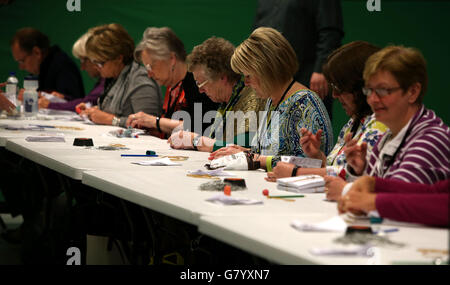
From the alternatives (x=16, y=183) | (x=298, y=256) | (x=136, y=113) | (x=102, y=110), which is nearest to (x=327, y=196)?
(x=298, y=256)

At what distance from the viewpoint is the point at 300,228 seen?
5.21ft

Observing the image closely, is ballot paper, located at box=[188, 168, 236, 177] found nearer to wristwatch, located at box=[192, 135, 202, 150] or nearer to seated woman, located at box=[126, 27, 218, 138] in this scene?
wristwatch, located at box=[192, 135, 202, 150]

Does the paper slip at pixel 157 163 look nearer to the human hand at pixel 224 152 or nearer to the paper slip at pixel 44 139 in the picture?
the human hand at pixel 224 152

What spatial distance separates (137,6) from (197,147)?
3.94m

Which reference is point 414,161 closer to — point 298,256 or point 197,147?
point 298,256

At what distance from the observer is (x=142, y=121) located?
428cm

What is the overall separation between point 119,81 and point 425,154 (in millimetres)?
3538

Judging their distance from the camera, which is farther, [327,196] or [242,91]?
[242,91]

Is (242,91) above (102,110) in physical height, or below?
above

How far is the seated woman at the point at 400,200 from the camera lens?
1.59 metres

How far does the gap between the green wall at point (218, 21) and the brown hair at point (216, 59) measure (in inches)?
120

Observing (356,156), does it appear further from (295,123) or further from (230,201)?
(295,123)

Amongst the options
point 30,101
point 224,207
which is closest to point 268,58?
point 224,207

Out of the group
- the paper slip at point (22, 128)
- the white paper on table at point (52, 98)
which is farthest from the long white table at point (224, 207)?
the white paper on table at point (52, 98)
